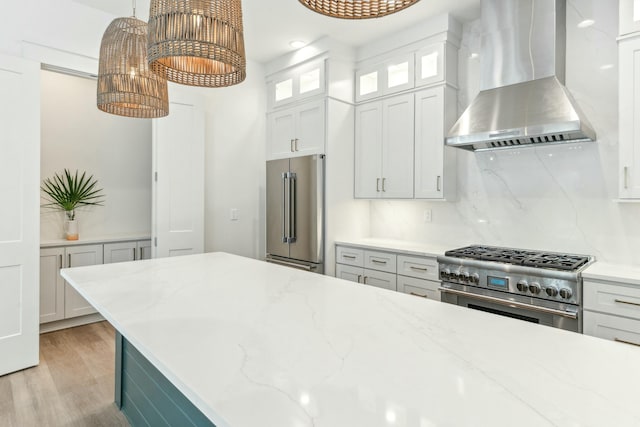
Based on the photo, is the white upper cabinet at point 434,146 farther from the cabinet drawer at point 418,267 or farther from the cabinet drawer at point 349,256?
the cabinet drawer at point 349,256

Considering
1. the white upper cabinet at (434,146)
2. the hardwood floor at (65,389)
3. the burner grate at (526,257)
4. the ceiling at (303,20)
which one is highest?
the ceiling at (303,20)

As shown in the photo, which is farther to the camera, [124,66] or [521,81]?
[521,81]

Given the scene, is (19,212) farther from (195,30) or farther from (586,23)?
(586,23)

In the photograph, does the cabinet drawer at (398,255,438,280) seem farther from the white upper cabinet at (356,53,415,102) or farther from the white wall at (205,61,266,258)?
the white wall at (205,61,266,258)

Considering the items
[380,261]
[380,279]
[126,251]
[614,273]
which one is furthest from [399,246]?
[126,251]

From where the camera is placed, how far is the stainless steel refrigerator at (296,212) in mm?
3635

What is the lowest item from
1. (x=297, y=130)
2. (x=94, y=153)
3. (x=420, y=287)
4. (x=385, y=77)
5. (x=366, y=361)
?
(x=420, y=287)

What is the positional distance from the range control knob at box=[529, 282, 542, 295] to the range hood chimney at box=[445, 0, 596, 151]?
3.16 ft

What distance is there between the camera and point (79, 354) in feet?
10.4

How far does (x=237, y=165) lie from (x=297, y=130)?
89 centimetres

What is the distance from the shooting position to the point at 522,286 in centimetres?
241

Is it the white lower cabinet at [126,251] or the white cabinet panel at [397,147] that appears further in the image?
the white lower cabinet at [126,251]

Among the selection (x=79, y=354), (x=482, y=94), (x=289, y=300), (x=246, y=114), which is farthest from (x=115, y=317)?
(x=246, y=114)

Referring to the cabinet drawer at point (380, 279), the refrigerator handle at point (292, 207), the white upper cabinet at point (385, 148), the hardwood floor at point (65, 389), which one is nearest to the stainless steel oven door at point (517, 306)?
the cabinet drawer at point (380, 279)
